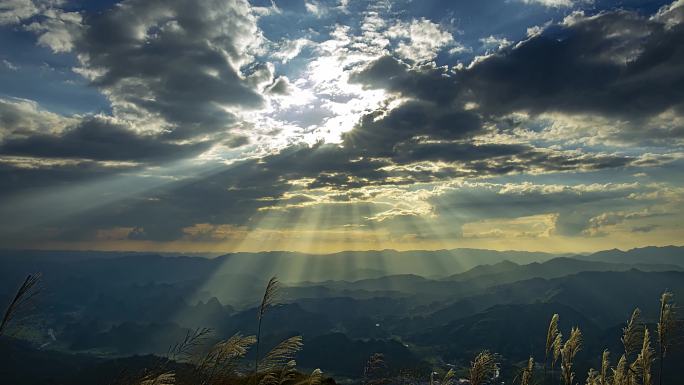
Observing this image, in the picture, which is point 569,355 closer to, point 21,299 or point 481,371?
point 481,371

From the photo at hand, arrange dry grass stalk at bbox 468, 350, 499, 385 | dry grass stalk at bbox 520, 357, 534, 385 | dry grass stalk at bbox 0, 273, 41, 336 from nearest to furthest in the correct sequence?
dry grass stalk at bbox 0, 273, 41, 336
dry grass stalk at bbox 468, 350, 499, 385
dry grass stalk at bbox 520, 357, 534, 385

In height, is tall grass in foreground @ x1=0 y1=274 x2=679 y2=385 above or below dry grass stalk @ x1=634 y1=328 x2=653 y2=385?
above

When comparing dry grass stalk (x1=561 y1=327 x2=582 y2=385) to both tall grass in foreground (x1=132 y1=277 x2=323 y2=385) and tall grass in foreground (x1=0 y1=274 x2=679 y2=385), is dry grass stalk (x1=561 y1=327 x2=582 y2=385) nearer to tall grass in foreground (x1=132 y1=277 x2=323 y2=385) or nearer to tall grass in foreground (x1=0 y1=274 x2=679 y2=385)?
tall grass in foreground (x1=0 y1=274 x2=679 y2=385)

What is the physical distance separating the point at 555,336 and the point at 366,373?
220 inches

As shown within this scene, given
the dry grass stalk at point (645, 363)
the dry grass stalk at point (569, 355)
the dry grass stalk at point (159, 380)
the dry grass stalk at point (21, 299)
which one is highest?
the dry grass stalk at point (21, 299)

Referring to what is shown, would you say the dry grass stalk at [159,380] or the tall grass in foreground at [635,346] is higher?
the dry grass stalk at [159,380]

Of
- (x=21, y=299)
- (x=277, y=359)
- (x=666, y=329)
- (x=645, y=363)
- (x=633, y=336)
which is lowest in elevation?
(x=645, y=363)

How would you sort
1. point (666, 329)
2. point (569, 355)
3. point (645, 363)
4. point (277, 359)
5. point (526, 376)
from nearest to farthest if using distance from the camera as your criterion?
point (277, 359)
point (526, 376)
point (569, 355)
point (645, 363)
point (666, 329)

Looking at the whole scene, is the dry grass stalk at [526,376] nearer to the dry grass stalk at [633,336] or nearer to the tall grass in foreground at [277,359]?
the tall grass in foreground at [277,359]

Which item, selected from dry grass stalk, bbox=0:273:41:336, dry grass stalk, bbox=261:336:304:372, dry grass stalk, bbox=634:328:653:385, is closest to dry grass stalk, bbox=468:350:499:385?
dry grass stalk, bbox=261:336:304:372

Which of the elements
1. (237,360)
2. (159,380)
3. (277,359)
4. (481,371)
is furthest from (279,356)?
(481,371)

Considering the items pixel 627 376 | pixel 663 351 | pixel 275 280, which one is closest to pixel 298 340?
pixel 275 280

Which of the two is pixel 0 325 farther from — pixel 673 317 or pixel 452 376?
pixel 673 317

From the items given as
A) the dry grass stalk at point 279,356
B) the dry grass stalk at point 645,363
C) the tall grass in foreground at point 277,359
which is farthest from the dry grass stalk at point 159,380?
the dry grass stalk at point 645,363
